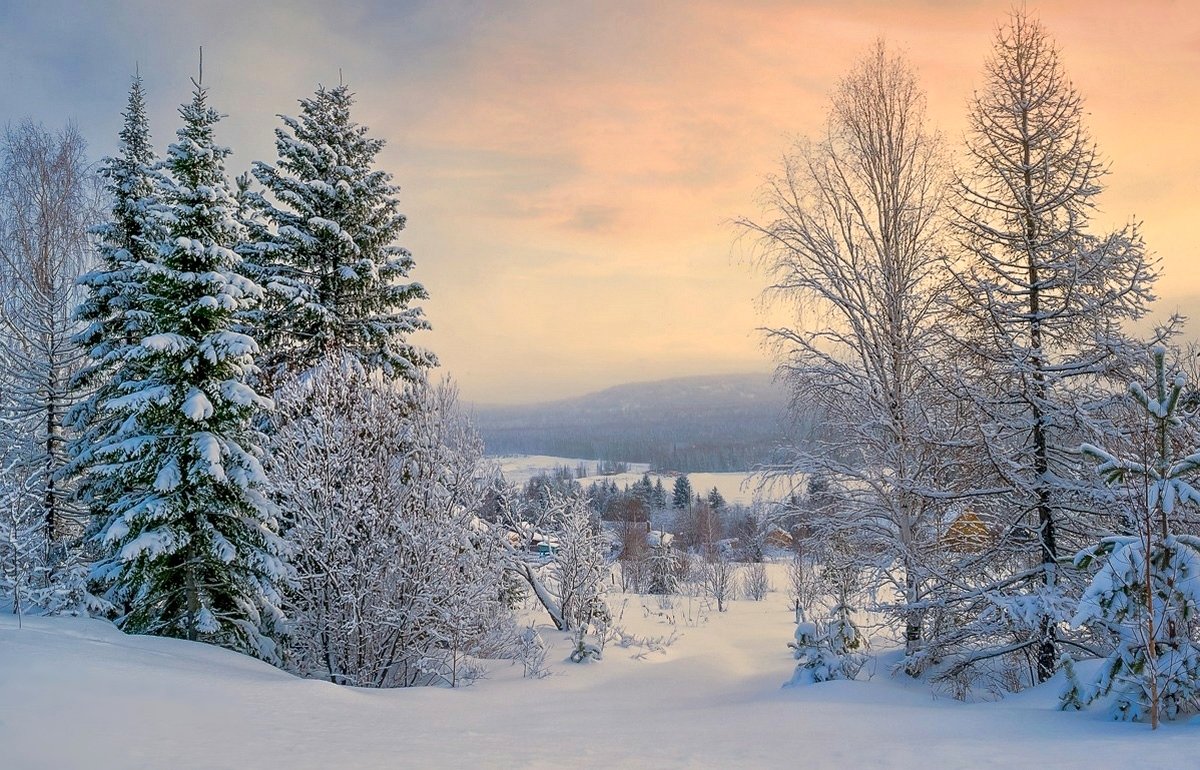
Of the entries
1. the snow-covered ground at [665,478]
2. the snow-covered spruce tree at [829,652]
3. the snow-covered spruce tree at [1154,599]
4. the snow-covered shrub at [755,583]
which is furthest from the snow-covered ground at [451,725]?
the snow-covered ground at [665,478]

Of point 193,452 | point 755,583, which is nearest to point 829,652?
point 193,452

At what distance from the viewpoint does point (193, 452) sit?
37.6 ft

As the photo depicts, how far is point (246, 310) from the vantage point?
1463 centimetres

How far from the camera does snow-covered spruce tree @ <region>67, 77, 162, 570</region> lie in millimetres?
13398

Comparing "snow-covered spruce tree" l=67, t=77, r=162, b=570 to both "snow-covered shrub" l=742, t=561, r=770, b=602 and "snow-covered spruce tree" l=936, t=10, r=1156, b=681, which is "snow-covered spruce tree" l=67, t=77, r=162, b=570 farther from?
"snow-covered shrub" l=742, t=561, r=770, b=602

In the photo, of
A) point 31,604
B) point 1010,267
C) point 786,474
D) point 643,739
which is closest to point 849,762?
point 643,739

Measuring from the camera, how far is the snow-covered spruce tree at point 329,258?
48.0 ft

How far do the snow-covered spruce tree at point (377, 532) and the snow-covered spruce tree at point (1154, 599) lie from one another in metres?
9.45

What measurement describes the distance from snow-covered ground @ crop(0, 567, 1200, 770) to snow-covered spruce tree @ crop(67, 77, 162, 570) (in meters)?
4.47

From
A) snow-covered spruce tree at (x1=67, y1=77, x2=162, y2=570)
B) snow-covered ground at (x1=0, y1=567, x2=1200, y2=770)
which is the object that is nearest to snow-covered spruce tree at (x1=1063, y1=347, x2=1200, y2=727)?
snow-covered ground at (x1=0, y1=567, x2=1200, y2=770)

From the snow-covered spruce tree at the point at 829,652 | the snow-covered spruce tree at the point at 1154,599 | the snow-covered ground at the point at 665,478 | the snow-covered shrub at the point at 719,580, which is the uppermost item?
the snow-covered spruce tree at the point at 1154,599

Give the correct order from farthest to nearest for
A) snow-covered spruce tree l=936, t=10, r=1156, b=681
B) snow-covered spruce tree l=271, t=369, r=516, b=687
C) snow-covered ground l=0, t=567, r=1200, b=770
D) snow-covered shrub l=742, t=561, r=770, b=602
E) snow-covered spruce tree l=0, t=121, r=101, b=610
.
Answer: snow-covered shrub l=742, t=561, r=770, b=602
snow-covered spruce tree l=0, t=121, r=101, b=610
snow-covered spruce tree l=271, t=369, r=516, b=687
snow-covered spruce tree l=936, t=10, r=1156, b=681
snow-covered ground l=0, t=567, r=1200, b=770

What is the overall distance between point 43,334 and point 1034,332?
21088mm

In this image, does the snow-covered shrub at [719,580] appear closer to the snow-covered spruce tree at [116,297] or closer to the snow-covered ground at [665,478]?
the snow-covered spruce tree at [116,297]
